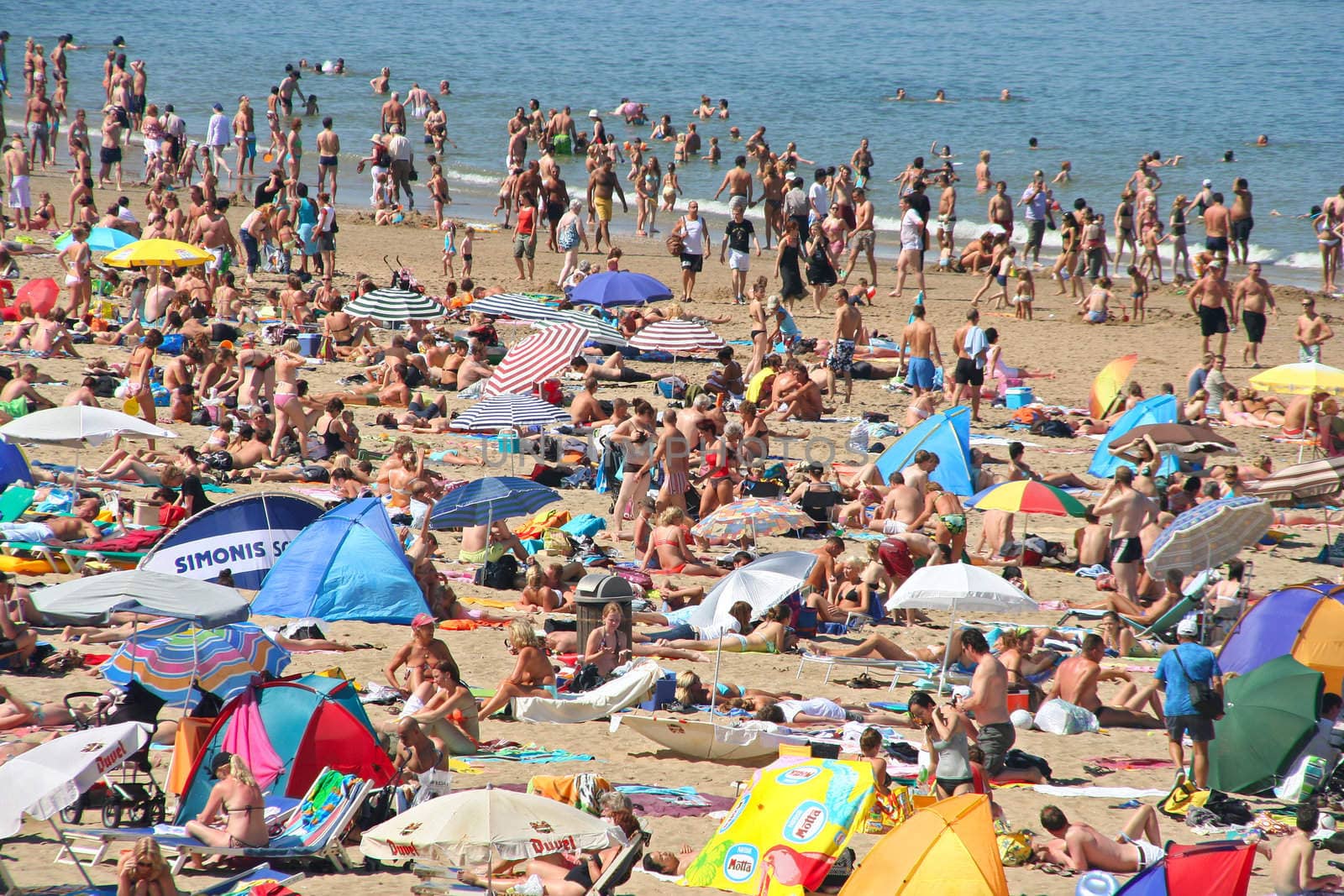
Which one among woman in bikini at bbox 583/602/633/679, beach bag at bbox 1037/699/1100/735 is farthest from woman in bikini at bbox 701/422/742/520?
beach bag at bbox 1037/699/1100/735

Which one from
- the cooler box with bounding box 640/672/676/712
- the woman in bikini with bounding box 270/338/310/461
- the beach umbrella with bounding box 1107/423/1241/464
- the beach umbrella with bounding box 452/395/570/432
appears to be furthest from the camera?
the woman in bikini with bounding box 270/338/310/461

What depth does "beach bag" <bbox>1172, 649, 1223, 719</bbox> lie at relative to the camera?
8094 mm

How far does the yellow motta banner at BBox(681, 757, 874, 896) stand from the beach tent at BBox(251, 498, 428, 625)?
13.1ft

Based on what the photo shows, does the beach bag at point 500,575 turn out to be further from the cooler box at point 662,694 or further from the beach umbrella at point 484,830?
the beach umbrella at point 484,830

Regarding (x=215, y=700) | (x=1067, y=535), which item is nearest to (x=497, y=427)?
(x=1067, y=535)

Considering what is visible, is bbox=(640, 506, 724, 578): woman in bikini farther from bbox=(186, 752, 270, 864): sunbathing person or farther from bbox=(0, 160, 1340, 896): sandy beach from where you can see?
bbox=(186, 752, 270, 864): sunbathing person

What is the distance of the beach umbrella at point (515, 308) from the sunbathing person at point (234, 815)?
10.8 m

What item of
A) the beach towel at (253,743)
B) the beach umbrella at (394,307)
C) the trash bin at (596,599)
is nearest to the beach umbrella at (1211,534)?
the trash bin at (596,599)

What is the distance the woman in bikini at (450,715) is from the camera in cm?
791

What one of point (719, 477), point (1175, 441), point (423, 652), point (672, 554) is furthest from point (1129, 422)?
point (423, 652)

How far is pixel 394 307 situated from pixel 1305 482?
31.4 feet

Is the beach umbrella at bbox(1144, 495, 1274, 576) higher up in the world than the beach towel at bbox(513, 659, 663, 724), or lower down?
higher up

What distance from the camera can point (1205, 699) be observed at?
8.09 metres

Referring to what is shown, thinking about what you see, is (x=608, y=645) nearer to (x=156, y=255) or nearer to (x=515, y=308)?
(x=515, y=308)
